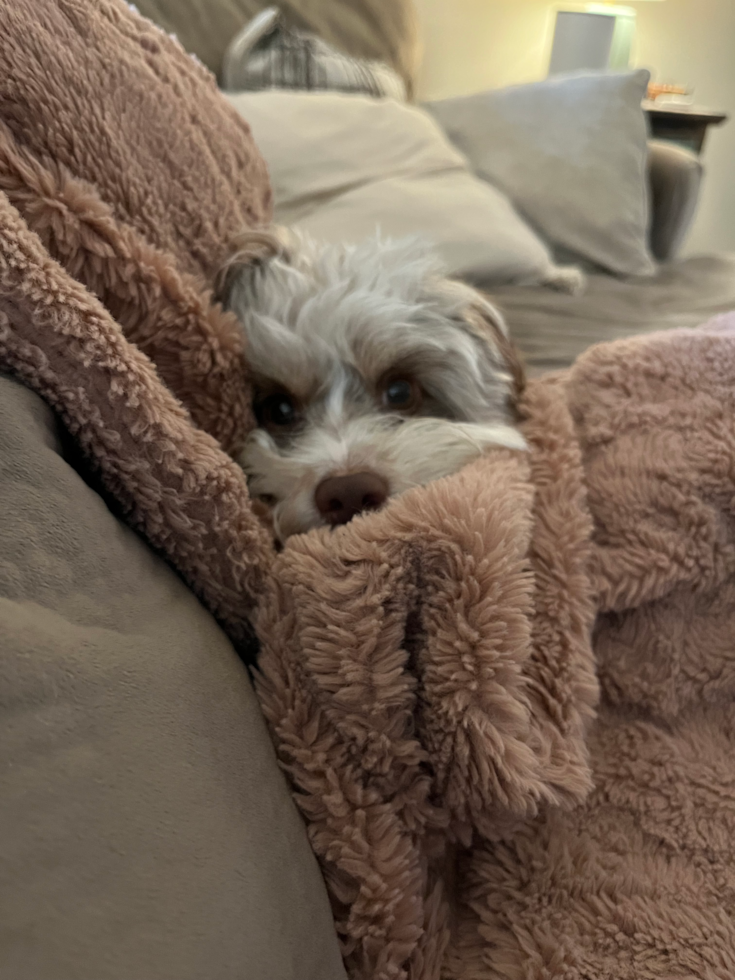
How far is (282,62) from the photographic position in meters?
2.11

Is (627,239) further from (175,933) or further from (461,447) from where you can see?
(175,933)

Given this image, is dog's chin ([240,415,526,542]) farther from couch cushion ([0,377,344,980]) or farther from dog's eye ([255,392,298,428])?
couch cushion ([0,377,344,980])

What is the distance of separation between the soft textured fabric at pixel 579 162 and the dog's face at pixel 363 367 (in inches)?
53.1

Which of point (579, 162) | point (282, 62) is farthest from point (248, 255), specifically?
point (579, 162)

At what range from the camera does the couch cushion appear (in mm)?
340

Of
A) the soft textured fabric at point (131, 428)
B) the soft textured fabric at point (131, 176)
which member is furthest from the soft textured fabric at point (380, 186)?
the soft textured fabric at point (131, 428)

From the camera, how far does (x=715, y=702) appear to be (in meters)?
0.73

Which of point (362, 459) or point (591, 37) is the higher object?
point (591, 37)

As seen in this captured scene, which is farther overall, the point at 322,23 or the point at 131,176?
the point at 322,23

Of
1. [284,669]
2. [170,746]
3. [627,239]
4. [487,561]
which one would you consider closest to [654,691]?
[487,561]

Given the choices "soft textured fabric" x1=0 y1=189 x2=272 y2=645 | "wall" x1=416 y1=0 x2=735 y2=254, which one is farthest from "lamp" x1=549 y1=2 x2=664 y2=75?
"soft textured fabric" x1=0 y1=189 x2=272 y2=645

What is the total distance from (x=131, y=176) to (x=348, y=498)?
40cm

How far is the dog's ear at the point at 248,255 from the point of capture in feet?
2.87

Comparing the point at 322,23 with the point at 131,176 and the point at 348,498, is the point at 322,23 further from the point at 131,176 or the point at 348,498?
the point at 348,498
